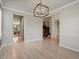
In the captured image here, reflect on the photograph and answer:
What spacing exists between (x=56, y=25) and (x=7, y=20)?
6859 millimetres

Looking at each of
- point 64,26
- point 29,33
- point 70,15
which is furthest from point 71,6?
point 29,33

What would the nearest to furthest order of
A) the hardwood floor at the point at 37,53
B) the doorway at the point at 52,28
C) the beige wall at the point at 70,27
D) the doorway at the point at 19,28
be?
the hardwood floor at the point at 37,53 < the beige wall at the point at 70,27 < the doorway at the point at 19,28 < the doorway at the point at 52,28

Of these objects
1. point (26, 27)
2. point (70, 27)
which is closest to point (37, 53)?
point (70, 27)

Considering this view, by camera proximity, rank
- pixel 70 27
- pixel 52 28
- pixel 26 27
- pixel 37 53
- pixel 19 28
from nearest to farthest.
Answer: pixel 37 53 < pixel 70 27 < pixel 26 27 < pixel 52 28 < pixel 19 28

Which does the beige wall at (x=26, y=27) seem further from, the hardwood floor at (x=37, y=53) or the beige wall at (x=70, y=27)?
the beige wall at (x=70, y=27)

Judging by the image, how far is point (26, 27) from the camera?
6371mm

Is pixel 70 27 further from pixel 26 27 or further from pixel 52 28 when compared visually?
pixel 52 28

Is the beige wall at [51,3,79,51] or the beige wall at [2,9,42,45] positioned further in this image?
the beige wall at [2,9,42,45]

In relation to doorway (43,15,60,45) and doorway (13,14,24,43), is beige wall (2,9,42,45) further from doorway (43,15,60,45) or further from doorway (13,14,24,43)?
doorway (43,15,60,45)

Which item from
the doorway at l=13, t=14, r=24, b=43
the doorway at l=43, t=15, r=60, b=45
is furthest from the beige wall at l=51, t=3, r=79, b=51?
the doorway at l=13, t=14, r=24, b=43

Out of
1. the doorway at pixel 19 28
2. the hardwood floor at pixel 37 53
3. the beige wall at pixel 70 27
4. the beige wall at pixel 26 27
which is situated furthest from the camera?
the doorway at pixel 19 28

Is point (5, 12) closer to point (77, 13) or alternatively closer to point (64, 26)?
point (64, 26)

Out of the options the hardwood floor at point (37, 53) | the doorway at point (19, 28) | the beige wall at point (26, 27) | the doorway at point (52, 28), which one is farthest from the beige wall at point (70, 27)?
the doorway at point (19, 28)

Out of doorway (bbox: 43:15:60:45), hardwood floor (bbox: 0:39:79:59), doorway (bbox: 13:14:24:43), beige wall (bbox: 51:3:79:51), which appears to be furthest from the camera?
doorway (bbox: 43:15:60:45)
